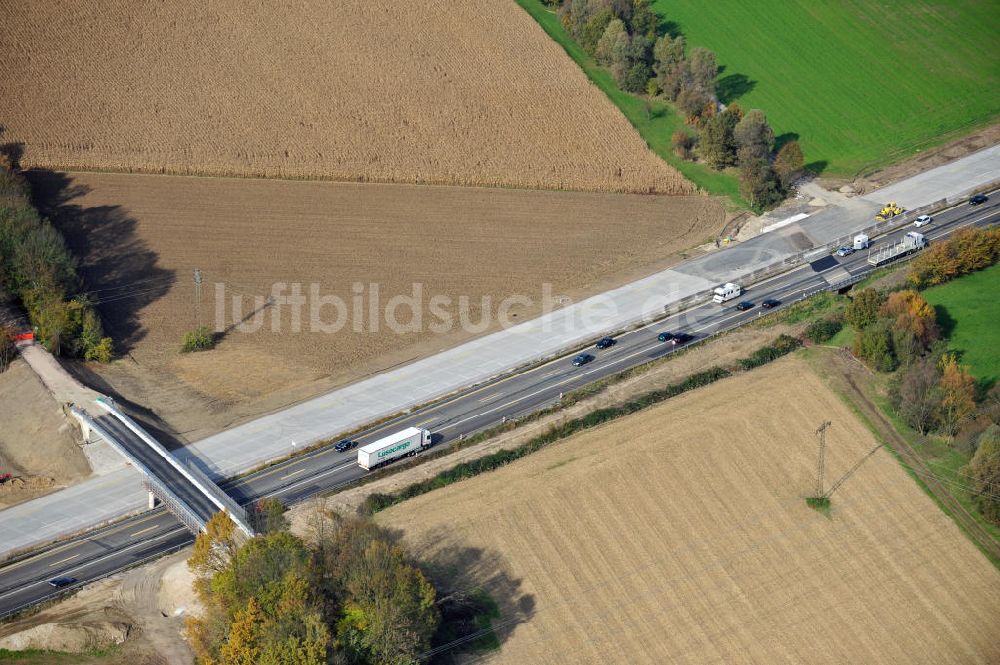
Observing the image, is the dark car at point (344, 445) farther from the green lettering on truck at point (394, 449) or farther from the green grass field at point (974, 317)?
the green grass field at point (974, 317)

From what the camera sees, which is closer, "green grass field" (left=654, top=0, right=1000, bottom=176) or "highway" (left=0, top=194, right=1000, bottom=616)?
"highway" (left=0, top=194, right=1000, bottom=616)

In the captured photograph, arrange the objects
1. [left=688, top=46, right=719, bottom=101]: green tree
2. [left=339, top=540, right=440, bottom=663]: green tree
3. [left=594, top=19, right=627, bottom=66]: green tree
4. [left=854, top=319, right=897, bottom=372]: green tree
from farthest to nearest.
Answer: [left=594, top=19, right=627, bottom=66]: green tree < [left=688, top=46, right=719, bottom=101]: green tree < [left=854, top=319, right=897, bottom=372]: green tree < [left=339, top=540, right=440, bottom=663]: green tree

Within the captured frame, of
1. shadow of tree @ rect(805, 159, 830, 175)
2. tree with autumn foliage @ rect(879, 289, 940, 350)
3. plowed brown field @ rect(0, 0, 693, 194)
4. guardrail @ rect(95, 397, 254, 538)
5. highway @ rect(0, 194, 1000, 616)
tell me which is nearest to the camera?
guardrail @ rect(95, 397, 254, 538)

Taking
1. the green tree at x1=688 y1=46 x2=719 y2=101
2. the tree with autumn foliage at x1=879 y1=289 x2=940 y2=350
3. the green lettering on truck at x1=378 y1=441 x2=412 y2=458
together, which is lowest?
the green lettering on truck at x1=378 y1=441 x2=412 y2=458

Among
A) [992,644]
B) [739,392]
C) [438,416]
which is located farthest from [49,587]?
[992,644]

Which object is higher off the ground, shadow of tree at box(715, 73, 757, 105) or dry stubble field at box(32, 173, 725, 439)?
shadow of tree at box(715, 73, 757, 105)

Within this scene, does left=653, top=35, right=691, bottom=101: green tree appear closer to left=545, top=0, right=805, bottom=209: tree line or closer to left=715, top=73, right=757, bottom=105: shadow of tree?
left=545, top=0, right=805, bottom=209: tree line

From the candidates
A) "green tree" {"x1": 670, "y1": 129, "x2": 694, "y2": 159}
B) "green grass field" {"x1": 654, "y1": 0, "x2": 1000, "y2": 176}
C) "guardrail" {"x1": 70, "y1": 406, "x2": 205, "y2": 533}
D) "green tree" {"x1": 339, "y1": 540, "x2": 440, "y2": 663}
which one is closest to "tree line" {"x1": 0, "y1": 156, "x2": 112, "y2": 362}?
"guardrail" {"x1": 70, "y1": 406, "x2": 205, "y2": 533}

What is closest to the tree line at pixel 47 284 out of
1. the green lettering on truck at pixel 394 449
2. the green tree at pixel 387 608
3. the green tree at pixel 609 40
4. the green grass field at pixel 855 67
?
the green lettering on truck at pixel 394 449

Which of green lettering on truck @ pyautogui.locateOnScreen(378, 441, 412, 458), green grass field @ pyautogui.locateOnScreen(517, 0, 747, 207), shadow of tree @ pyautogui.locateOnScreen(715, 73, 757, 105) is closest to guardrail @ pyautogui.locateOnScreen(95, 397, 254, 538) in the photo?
green lettering on truck @ pyautogui.locateOnScreen(378, 441, 412, 458)

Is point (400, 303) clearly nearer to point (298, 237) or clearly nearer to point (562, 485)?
point (298, 237)
